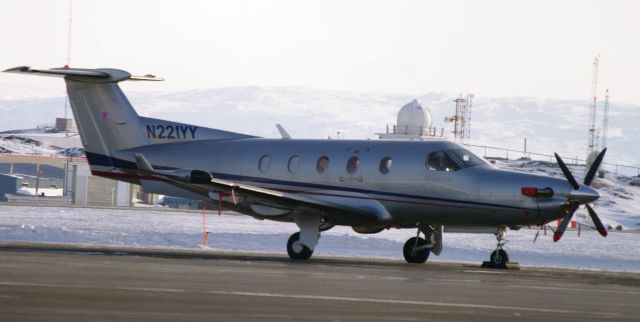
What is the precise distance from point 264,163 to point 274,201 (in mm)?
2724

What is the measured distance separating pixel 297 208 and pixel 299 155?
217 centimetres

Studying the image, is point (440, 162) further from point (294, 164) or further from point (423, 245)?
point (294, 164)

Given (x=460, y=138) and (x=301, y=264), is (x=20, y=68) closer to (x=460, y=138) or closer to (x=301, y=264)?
(x=301, y=264)

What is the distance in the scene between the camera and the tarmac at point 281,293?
14180 mm

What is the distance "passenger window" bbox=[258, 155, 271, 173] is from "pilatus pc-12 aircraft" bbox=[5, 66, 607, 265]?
31 mm

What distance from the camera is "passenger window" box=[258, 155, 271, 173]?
3144cm

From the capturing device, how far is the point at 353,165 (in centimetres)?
2989

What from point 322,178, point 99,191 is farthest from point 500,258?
point 99,191

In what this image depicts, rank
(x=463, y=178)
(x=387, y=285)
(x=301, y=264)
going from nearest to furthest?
(x=387, y=285)
(x=301, y=264)
(x=463, y=178)

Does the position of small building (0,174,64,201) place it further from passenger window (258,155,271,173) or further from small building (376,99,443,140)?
passenger window (258,155,271,173)

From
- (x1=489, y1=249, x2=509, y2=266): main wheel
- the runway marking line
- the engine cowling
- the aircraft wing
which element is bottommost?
(x1=489, y1=249, x2=509, y2=266): main wheel

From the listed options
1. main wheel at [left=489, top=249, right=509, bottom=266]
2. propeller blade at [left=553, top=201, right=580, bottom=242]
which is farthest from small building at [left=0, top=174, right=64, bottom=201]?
propeller blade at [left=553, top=201, right=580, bottom=242]

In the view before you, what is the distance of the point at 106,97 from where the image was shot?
33188mm

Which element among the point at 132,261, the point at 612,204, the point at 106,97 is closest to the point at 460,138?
the point at 612,204
